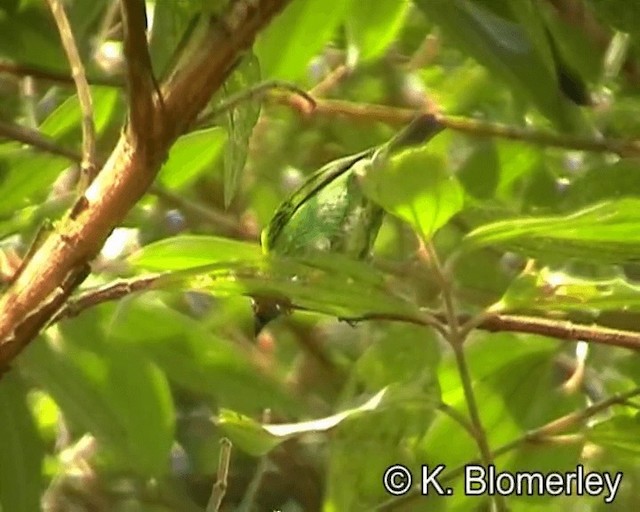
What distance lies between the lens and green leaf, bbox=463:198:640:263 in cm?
38

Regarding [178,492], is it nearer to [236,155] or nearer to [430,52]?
[430,52]

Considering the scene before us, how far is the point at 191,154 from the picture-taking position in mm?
676

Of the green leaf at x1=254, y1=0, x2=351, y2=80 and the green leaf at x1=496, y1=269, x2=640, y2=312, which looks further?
the green leaf at x1=254, y1=0, x2=351, y2=80

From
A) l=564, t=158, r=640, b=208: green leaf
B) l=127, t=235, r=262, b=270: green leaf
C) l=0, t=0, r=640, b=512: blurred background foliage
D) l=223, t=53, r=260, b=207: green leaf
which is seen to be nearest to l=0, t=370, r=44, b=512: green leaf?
l=0, t=0, r=640, b=512: blurred background foliage

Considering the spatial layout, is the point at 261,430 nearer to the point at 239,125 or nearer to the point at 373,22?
the point at 239,125

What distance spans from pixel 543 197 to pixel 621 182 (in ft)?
0.45

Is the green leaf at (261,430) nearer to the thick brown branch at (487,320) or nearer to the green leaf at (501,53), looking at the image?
the thick brown branch at (487,320)

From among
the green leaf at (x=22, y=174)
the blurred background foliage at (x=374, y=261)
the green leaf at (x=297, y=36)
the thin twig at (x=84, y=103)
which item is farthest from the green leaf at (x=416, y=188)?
the green leaf at (x=22, y=174)

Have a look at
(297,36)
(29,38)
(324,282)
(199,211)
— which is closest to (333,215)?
(324,282)

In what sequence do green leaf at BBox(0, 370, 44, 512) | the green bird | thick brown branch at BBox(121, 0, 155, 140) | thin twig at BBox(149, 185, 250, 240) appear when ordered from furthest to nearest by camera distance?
thin twig at BBox(149, 185, 250, 240) < green leaf at BBox(0, 370, 44, 512) < the green bird < thick brown branch at BBox(121, 0, 155, 140)

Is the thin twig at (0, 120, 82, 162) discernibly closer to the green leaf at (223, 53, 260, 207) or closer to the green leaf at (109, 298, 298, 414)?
the green leaf at (109, 298, 298, 414)

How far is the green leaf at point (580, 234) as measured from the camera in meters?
0.38

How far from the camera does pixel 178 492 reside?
111 cm

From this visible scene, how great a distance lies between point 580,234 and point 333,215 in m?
0.11
